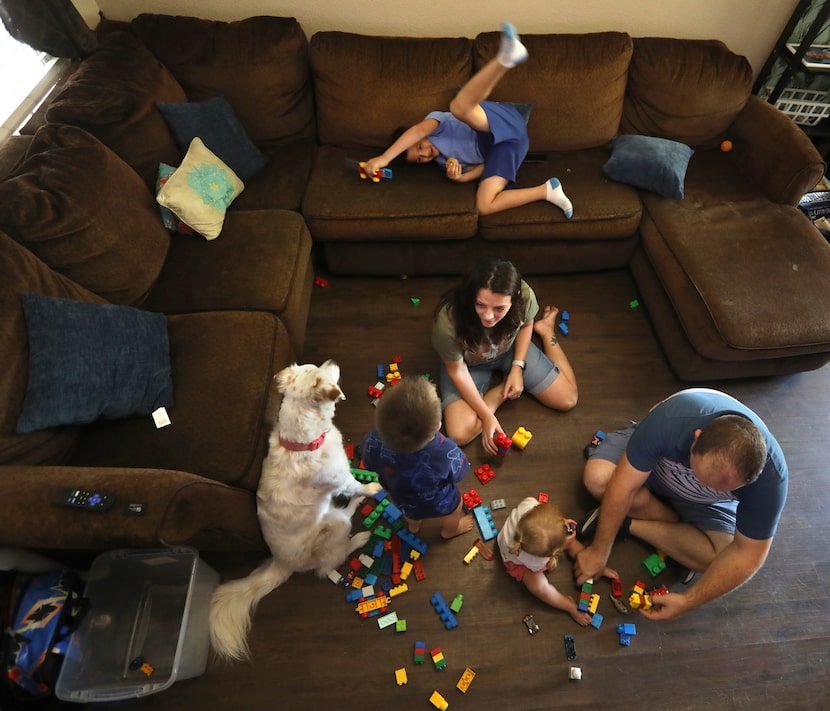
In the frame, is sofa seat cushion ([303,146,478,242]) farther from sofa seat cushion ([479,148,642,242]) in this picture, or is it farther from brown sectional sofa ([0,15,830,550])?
sofa seat cushion ([479,148,642,242])

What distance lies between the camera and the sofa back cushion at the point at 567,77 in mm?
2646

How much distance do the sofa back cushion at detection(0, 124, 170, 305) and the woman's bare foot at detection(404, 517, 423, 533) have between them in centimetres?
157

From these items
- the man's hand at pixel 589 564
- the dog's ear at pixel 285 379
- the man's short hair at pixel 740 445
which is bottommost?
the man's hand at pixel 589 564

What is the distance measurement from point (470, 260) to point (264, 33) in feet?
5.41

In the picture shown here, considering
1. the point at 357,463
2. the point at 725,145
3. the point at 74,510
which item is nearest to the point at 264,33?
the point at 357,463

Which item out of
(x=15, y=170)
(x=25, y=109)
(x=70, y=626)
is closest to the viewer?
(x=70, y=626)

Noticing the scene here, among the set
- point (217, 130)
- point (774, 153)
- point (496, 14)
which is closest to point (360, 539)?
point (217, 130)

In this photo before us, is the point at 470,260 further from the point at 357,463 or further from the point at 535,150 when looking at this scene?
the point at 357,463

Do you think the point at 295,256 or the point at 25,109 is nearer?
the point at 295,256

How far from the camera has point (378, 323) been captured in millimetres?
2756

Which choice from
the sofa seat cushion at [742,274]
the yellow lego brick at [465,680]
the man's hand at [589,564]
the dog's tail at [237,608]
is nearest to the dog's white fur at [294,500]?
the dog's tail at [237,608]

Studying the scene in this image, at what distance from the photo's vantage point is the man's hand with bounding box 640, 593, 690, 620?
176 cm

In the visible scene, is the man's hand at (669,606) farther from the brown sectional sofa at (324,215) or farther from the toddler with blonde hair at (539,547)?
the brown sectional sofa at (324,215)

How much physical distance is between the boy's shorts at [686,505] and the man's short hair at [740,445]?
58cm
